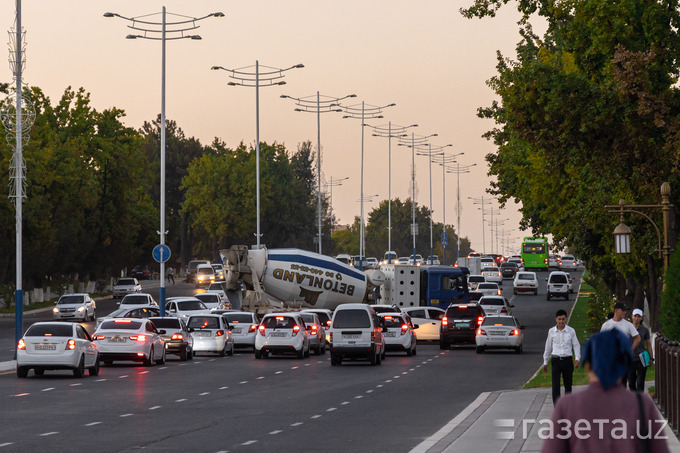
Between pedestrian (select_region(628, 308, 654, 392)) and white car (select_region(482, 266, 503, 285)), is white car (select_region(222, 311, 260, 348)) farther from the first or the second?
white car (select_region(482, 266, 503, 285))

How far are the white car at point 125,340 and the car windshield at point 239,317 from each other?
1121cm

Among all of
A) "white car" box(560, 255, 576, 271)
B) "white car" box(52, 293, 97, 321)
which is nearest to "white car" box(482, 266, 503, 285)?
"white car" box(560, 255, 576, 271)

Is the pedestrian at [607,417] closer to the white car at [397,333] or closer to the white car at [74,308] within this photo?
the white car at [397,333]

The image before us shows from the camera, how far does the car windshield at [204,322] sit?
45.2 m

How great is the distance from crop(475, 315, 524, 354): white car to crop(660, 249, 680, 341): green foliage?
23971 mm

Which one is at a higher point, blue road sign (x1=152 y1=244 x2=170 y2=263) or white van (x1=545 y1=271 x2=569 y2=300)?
blue road sign (x1=152 y1=244 x2=170 y2=263)

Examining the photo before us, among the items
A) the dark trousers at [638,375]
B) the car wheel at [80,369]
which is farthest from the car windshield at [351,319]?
the dark trousers at [638,375]

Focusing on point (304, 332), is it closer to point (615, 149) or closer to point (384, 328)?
point (384, 328)

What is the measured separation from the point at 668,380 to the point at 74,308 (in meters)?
54.4

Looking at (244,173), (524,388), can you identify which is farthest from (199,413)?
(244,173)

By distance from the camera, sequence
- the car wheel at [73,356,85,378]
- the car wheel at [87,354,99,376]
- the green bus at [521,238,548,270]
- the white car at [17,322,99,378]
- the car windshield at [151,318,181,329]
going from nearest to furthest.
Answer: the white car at [17,322,99,378]
the car wheel at [73,356,85,378]
the car wheel at [87,354,99,376]
the car windshield at [151,318,181,329]
the green bus at [521,238,548,270]

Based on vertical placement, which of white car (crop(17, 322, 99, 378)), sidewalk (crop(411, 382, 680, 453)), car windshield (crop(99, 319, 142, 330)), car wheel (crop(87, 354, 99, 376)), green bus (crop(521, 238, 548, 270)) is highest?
green bus (crop(521, 238, 548, 270))

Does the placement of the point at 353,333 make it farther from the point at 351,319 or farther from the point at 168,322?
the point at 168,322

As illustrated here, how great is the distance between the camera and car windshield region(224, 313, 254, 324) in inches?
1930
